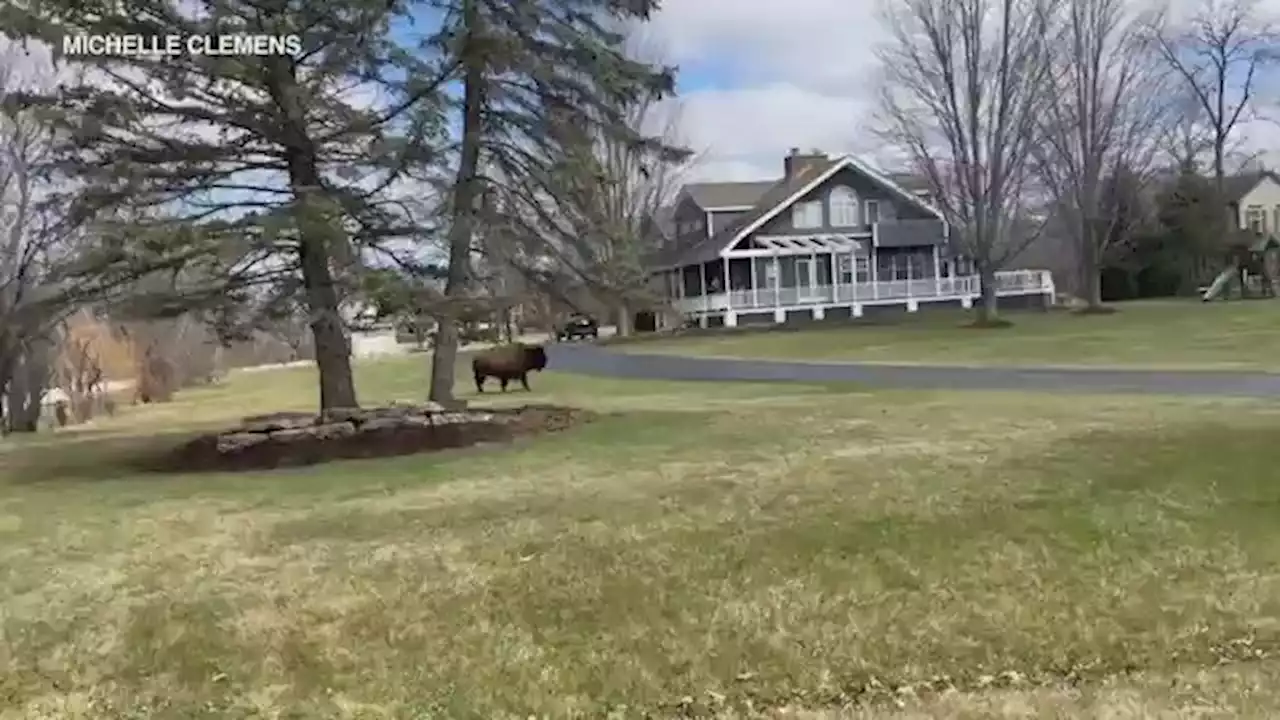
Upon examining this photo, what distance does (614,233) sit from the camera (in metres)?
14.7

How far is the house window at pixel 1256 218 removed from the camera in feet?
192

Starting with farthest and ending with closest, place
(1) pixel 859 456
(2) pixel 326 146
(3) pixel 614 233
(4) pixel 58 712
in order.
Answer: (3) pixel 614 233 → (2) pixel 326 146 → (1) pixel 859 456 → (4) pixel 58 712

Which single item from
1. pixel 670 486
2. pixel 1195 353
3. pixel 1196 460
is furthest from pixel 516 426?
pixel 1195 353

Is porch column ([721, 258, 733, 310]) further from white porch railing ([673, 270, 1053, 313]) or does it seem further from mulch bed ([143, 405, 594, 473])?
mulch bed ([143, 405, 594, 473])

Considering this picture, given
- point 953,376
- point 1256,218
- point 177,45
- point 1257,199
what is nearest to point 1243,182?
point 1256,218

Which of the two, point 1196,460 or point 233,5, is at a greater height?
point 233,5

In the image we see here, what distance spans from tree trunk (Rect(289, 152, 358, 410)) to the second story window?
132 ft

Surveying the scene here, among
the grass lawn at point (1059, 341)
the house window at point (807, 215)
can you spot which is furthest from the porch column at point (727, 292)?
the grass lawn at point (1059, 341)

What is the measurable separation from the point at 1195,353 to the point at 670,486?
18.9 meters

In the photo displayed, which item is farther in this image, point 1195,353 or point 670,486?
point 1195,353

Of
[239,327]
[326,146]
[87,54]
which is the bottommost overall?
[239,327]

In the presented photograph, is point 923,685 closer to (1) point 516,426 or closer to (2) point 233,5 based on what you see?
(1) point 516,426

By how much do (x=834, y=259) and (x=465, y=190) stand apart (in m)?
39.2

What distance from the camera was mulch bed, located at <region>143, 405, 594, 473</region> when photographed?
38.5ft
